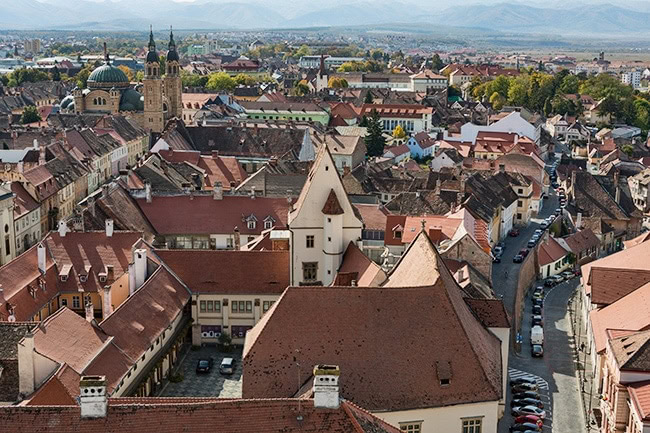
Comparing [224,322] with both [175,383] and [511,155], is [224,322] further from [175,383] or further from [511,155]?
[511,155]

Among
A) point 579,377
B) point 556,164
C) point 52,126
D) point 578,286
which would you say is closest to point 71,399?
point 579,377

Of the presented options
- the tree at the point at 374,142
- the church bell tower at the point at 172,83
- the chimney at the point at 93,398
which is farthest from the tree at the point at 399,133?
the chimney at the point at 93,398

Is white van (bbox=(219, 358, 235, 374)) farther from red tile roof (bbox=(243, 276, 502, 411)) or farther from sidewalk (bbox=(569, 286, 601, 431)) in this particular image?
sidewalk (bbox=(569, 286, 601, 431))

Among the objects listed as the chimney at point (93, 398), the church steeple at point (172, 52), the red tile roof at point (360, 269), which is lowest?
the red tile roof at point (360, 269)

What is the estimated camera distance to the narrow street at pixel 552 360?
52.8 metres

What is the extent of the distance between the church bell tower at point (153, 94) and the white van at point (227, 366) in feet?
306

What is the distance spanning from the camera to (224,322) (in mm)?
61375

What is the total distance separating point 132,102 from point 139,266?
10050 cm

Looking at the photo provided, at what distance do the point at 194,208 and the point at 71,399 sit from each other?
37689 millimetres

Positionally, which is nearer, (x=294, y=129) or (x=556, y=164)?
(x=294, y=129)

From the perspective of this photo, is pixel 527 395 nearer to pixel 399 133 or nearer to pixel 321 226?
pixel 321 226

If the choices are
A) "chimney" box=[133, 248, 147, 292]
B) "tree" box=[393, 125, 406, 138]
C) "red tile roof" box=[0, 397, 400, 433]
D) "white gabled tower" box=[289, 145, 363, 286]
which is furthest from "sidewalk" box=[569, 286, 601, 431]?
"tree" box=[393, 125, 406, 138]

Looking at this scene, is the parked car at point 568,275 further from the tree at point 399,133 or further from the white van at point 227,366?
the tree at point 399,133

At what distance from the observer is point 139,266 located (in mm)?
59656
